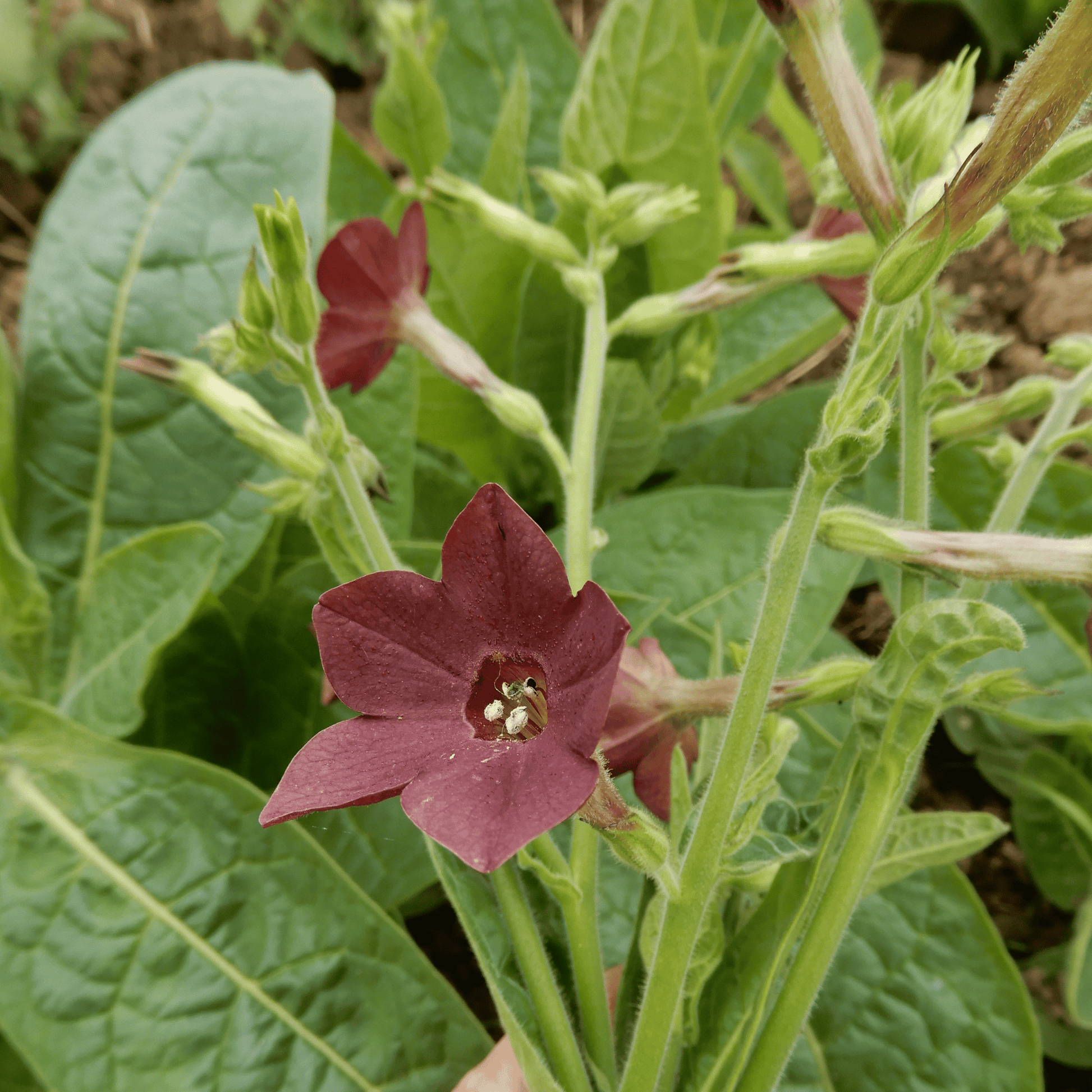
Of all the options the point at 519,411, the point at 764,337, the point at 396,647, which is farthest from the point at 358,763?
the point at 764,337

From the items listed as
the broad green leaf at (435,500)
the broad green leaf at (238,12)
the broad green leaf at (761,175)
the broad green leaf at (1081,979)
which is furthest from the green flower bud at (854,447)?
the broad green leaf at (238,12)

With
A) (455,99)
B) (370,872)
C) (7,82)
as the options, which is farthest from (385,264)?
(7,82)

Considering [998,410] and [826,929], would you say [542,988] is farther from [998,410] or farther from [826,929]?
[998,410]

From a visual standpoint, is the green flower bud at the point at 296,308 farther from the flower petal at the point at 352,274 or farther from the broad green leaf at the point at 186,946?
the broad green leaf at the point at 186,946

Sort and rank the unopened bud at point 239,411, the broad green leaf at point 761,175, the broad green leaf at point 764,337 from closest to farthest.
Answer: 1. the unopened bud at point 239,411
2. the broad green leaf at point 764,337
3. the broad green leaf at point 761,175

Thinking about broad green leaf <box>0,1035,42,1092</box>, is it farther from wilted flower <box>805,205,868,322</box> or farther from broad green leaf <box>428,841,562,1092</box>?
wilted flower <box>805,205,868,322</box>

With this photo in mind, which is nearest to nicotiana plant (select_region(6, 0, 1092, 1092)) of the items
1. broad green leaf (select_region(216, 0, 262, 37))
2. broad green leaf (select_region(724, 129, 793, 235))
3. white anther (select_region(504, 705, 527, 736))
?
white anther (select_region(504, 705, 527, 736))
